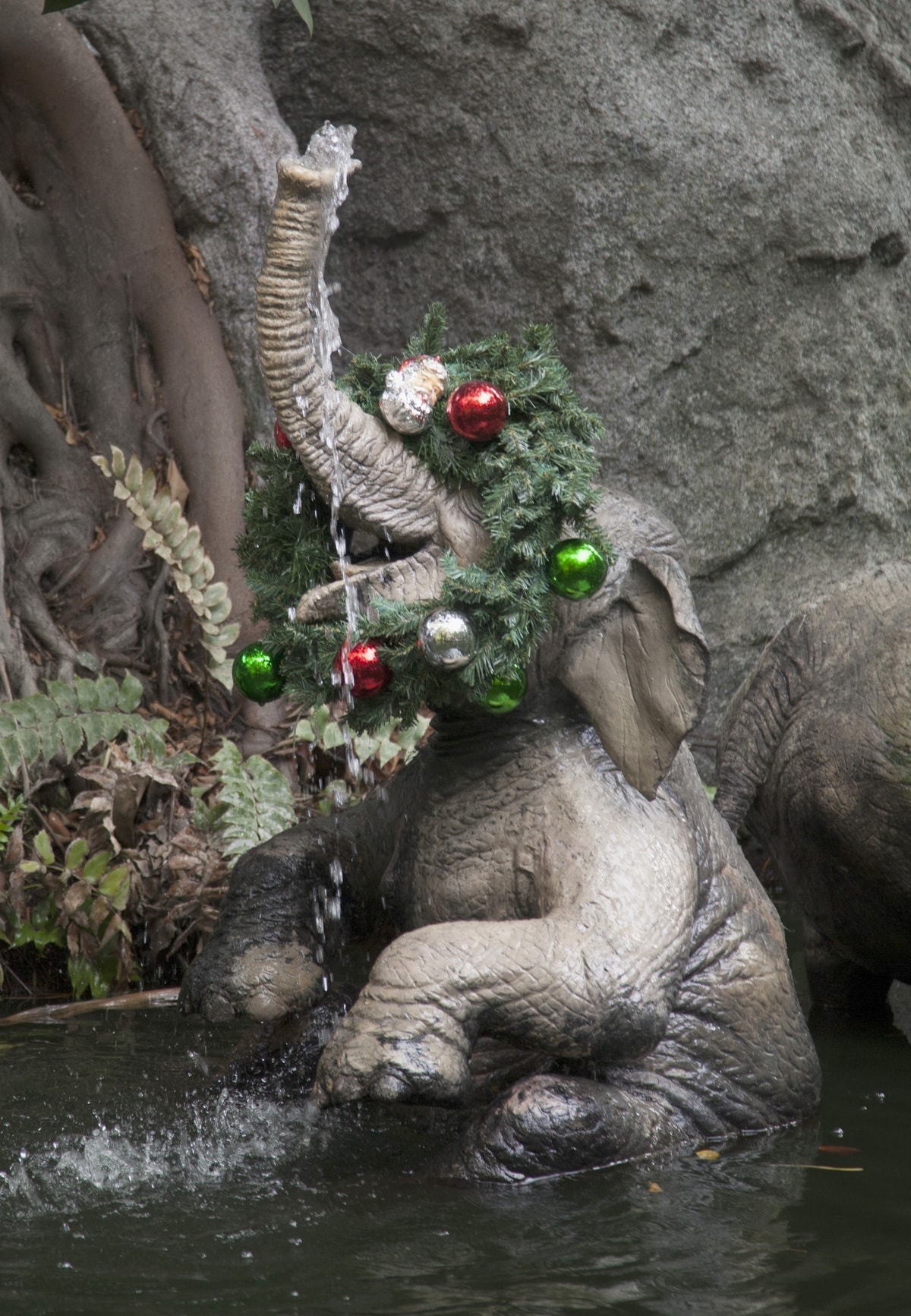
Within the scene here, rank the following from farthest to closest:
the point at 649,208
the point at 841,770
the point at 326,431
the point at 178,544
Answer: the point at 649,208
the point at 178,544
the point at 841,770
the point at 326,431

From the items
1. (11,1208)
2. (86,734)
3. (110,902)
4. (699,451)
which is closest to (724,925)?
(11,1208)

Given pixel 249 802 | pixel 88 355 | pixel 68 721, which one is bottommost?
pixel 68 721

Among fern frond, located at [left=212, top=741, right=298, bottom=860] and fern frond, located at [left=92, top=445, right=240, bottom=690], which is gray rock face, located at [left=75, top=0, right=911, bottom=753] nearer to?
fern frond, located at [left=92, top=445, right=240, bottom=690]

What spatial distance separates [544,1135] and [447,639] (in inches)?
33.5

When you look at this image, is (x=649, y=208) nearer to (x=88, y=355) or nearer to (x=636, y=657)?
(x=88, y=355)

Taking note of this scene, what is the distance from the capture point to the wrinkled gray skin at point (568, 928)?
246 cm

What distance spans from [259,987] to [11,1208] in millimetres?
628

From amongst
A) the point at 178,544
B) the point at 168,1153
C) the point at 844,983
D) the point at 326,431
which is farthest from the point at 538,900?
the point at 178,544

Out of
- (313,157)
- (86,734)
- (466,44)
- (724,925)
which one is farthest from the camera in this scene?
(466,44)

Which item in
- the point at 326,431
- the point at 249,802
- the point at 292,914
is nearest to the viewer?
the point at 326,431

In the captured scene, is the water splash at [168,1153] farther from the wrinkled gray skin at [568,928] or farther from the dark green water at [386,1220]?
the wrinkled gray skin at [568,928]

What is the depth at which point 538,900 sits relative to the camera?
106 inches

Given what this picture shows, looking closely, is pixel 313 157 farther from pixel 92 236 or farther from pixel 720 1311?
pixel 92 236

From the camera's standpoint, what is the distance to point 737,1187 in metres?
2.59
